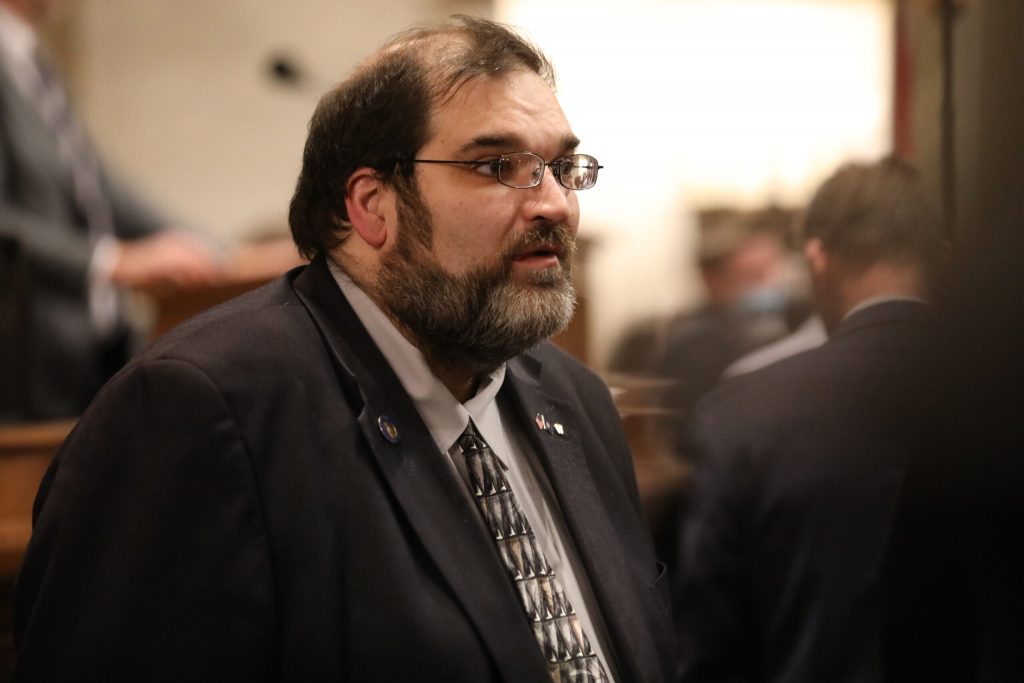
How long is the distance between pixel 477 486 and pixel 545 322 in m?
0.27

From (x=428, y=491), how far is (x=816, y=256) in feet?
3.35

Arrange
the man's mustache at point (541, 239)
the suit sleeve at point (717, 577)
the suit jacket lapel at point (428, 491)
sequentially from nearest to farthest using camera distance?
the suit jacket lapel at point (428, 491), the man's mustache at point (541, 239), the suit sleeve at point (717, 577)

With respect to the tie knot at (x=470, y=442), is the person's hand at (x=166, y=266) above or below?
above

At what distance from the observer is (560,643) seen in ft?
5.49

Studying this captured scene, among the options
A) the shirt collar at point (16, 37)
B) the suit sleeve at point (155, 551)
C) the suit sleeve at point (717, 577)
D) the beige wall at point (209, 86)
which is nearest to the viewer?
the suit sleeve at point (155, 551)

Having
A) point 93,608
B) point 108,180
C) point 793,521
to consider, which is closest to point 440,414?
point 93,608

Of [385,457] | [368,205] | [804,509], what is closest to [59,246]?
[368,205]

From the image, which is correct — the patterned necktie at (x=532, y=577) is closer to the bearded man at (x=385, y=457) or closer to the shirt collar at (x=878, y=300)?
the bearded man at (x=385, y=457)

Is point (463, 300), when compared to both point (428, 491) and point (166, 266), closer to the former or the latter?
point (428, 491)

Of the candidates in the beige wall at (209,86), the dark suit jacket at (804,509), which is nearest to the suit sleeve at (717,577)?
the dark suit jacket at (804,509)

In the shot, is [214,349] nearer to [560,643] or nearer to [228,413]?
[228,413]

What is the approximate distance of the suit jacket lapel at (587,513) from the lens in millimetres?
1775

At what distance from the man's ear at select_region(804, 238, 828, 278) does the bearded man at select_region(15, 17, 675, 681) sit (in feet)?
1.84

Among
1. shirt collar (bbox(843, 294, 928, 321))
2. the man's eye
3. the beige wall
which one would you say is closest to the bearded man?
the man's eye
